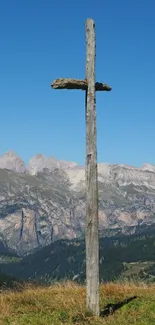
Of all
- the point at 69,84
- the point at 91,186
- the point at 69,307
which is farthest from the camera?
the point at 69,84

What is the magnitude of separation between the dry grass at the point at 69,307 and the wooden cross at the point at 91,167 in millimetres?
942

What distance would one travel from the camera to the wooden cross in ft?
53.3

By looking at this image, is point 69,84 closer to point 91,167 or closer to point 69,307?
point 91,167

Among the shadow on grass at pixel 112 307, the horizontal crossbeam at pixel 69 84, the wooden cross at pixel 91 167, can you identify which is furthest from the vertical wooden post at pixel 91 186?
the shadow on grass at pixel 112 307

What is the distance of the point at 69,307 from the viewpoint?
16.6 meters

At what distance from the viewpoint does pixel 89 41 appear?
58.3 feet

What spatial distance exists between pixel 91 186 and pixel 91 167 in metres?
0.73

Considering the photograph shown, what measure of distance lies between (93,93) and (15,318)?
347 inches

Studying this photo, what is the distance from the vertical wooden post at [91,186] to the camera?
16.2 metres

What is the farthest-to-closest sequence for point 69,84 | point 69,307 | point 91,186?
point 69,84
point 91,186
point 69,307

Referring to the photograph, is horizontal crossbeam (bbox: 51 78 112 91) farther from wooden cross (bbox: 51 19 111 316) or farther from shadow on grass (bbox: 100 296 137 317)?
shadow on grass (bbox: 100 296 137 317)

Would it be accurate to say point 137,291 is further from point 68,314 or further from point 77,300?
point 68,314

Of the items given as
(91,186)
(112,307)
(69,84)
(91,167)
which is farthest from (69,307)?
(69,84)

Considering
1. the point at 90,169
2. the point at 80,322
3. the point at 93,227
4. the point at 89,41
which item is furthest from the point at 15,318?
the point at 89,41
